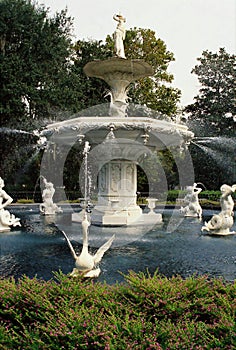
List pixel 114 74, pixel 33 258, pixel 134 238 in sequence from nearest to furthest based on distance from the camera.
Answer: pixel 33 258 < pixel 134 238 < pixel 114 74

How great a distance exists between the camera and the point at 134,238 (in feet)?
34.2

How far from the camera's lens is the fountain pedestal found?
13.7m

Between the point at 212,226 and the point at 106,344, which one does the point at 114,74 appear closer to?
the point at 212,226

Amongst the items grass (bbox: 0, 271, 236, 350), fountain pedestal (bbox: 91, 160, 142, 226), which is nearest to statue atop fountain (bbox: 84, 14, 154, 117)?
fountain pedestal (bbox: 91, 160, 142, 226)

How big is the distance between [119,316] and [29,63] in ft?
79.0

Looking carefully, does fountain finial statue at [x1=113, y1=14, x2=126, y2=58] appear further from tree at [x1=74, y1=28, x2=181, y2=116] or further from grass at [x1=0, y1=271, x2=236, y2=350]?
tree at [x1=74, y1=28, x2=181, y2=116]

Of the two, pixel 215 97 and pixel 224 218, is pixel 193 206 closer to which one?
pixel 224 218

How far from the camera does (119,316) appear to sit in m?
3.89

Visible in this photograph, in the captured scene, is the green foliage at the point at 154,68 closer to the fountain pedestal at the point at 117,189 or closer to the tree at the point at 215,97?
the tree at the point at 215,97

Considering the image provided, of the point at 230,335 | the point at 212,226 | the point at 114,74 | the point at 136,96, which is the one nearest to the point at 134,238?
the point at 212,226

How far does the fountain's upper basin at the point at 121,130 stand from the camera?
470 inches

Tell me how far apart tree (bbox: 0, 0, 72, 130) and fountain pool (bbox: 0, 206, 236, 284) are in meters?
14.2

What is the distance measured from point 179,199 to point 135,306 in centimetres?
2143

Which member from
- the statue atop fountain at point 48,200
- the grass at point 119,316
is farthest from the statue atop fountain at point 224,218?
the statue atop fountain at point 48,200
